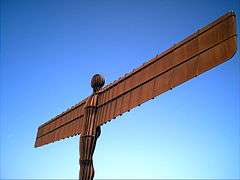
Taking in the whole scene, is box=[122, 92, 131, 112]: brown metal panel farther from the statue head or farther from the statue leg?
the statue head

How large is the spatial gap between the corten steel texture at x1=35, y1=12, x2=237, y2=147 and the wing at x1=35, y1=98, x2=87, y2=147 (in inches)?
1.0

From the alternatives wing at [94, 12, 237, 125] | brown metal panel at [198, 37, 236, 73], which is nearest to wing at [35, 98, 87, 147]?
wing at [94, 12, 237, 125]

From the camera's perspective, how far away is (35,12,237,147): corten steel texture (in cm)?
430

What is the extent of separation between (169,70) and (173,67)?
9cm

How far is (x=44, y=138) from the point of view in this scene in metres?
8.54

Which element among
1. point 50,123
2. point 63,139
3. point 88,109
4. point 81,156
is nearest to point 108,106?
point 88,109

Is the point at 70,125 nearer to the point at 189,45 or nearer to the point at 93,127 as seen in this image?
the point at 93,127

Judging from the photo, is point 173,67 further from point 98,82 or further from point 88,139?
point 88,139

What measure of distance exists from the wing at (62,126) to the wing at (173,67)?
2.89ft

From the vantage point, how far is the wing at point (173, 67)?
4289 mm

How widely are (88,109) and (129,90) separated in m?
1.25

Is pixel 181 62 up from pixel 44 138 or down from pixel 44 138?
up

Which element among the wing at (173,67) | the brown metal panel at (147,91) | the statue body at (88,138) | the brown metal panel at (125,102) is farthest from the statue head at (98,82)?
the brown metal panel at (147,91)

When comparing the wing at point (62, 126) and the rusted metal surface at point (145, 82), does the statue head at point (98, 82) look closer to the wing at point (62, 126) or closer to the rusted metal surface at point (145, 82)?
the rusted metal surface at point (145, 82)
